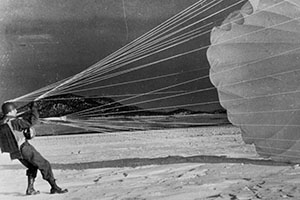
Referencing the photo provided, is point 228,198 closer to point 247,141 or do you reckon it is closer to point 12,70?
point 247,141

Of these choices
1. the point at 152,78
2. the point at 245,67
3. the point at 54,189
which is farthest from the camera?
the point at 245,67

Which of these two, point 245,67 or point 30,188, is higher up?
point 245,67

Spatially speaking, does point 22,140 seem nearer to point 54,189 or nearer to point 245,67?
point 54,189

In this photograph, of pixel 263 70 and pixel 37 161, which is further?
pixel 263 70

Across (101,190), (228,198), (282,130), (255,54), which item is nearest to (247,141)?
(282,130)

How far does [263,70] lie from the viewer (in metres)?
4.92

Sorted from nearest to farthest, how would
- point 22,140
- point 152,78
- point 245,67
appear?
point 22,140 < point 152,78 < point 245,67

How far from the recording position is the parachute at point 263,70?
15.7 feet

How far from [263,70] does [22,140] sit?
2.77m

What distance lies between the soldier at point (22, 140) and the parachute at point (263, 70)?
2.27 metres

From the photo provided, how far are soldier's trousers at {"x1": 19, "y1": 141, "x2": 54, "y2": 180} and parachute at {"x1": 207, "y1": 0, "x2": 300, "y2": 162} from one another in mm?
2263

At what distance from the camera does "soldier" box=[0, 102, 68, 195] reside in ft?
12.9

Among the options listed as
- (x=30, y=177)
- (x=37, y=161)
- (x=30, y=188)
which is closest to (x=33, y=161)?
(x=37, y=161)

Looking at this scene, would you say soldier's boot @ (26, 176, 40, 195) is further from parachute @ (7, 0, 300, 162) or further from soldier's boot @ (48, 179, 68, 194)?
parachute @ (7, 0, 300, 162)
